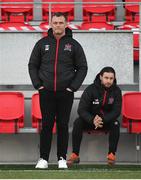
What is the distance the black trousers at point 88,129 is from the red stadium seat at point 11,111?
2.70 ft

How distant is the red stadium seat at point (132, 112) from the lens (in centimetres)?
810

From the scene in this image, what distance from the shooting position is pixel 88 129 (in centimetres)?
778

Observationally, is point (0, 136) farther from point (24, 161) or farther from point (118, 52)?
point (118, 52)

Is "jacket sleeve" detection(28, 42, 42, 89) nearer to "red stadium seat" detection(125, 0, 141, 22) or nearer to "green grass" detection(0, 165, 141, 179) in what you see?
"green grass" detection(0, 165, 141, 179)

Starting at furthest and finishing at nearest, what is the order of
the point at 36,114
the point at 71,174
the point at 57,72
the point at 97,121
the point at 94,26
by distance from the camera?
the point at 94,26, the point at 36,114, the point at 97,121, the point at 57,72, the point at 71,174

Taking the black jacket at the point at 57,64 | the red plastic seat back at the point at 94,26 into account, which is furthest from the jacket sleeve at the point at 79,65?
the red plastic seat back at the point at 94,26

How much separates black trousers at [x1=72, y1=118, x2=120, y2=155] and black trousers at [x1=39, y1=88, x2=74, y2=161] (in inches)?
22.7

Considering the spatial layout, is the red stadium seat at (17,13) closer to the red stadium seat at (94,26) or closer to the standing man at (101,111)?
the red stadium seat at (94,26)

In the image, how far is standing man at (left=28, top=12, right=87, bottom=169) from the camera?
6.84 m

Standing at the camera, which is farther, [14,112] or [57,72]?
[14,112]

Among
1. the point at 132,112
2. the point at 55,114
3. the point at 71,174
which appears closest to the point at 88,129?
the point at 132,112

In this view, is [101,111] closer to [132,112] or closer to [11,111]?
[132,112]

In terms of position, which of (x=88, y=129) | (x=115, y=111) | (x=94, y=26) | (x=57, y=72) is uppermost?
(x=94, y=26)

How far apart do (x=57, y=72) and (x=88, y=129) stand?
Answer: 119 cm
